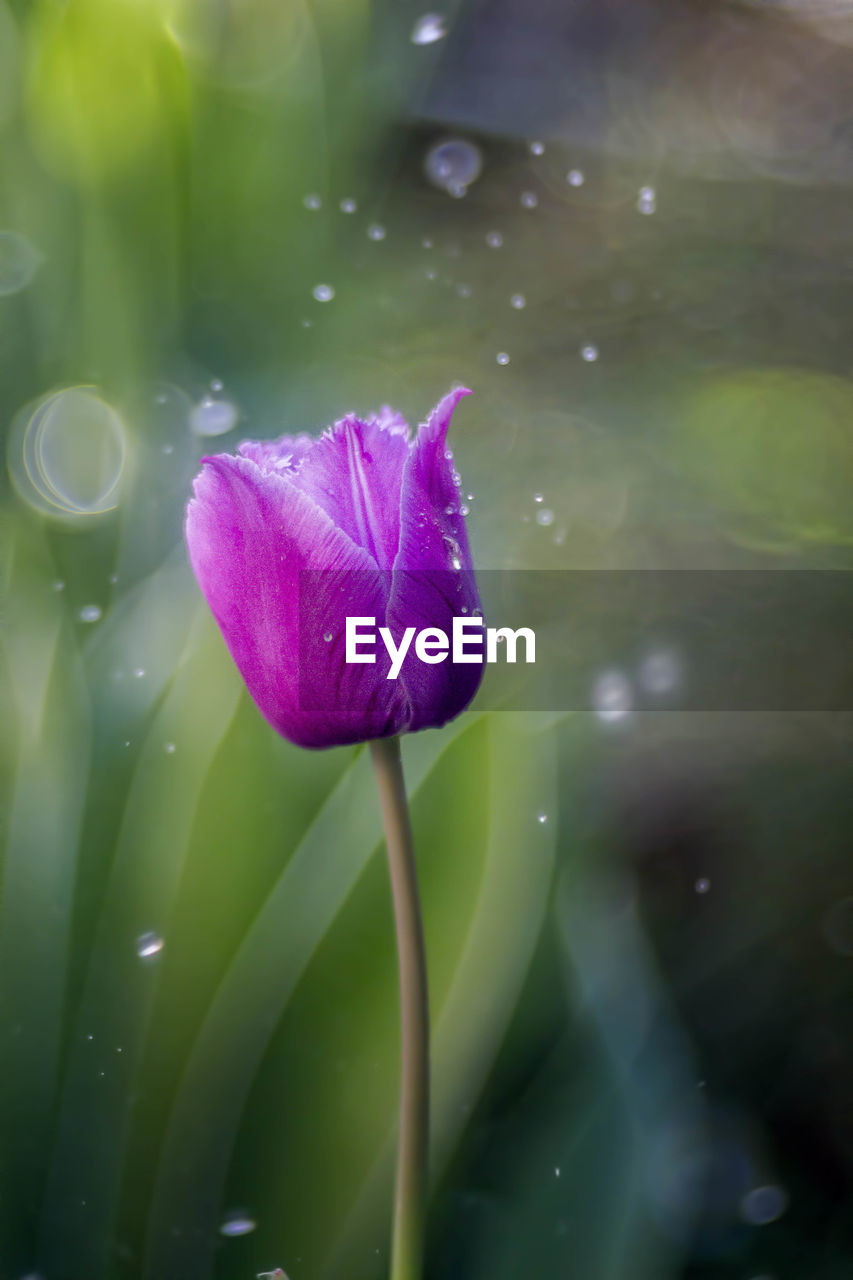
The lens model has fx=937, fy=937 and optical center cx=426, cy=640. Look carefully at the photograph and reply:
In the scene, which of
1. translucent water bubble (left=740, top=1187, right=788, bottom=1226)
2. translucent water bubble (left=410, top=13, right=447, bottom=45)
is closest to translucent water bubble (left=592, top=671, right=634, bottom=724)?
translucent water bubble (left=740, top=1187, right=788, bottom=1226)

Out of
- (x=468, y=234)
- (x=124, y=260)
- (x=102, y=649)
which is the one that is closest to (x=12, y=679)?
(x=102, y=649)

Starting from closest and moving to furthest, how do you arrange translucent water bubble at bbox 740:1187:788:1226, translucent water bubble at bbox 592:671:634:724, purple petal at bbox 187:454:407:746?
purple petal at bbox 187:454:407:746 < translucent water bubble at bbox 740:1187:788:1226 < translucent water bubble at bbox 592:671:634:724

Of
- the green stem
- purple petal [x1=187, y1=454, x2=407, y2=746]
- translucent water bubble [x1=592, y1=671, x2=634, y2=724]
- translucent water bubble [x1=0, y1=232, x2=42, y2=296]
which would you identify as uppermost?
translucent water bubble [x1=0, y1=232, x2=42, y2=296]

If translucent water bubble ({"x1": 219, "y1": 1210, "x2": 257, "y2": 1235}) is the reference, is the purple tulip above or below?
above

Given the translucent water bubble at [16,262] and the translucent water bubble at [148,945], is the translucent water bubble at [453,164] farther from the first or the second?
the translucent water bubble at [148,945]


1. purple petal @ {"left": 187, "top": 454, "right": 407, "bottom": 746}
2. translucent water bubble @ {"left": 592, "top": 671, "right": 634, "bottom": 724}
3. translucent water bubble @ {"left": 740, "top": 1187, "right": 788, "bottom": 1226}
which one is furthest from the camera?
translucent water bubble @ {"left": 592, "top": 671, "right": 634, "bottom": 724}

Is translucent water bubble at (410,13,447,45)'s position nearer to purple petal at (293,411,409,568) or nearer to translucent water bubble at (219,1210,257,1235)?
purple petal at (293,411,409,568)

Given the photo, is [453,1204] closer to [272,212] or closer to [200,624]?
A: [200,624]

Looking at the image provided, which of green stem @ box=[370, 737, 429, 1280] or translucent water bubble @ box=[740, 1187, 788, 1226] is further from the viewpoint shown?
translucent water bubble @ box=[740, 1187, 788, 1226]
